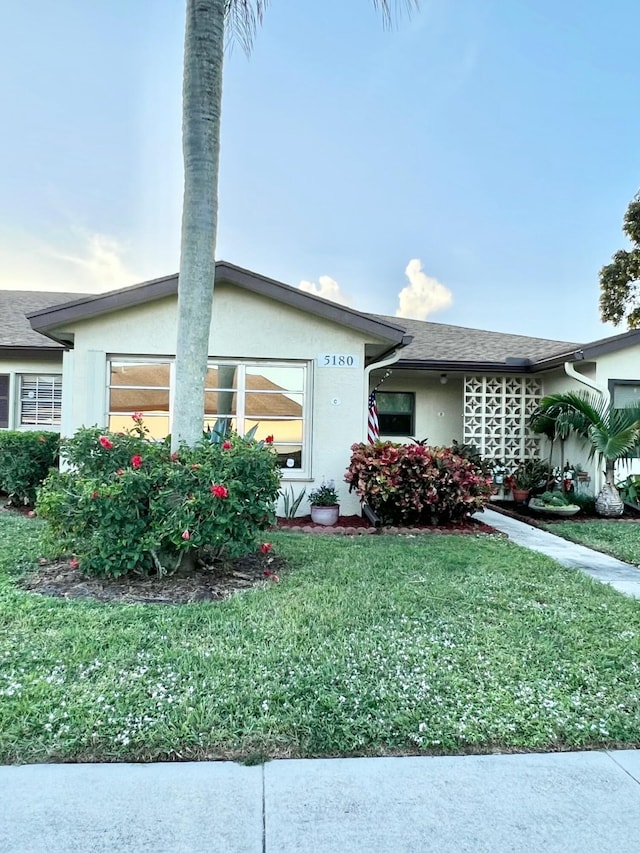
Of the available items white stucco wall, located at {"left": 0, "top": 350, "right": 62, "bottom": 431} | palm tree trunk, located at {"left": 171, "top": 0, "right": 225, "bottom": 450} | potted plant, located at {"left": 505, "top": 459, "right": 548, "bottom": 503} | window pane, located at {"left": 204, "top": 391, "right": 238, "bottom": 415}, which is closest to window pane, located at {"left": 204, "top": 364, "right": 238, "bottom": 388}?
window pane, located at {"left": 204, "top": 391, "right": 238, "bottom": 415}

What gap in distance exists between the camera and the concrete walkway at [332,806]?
6.59ft

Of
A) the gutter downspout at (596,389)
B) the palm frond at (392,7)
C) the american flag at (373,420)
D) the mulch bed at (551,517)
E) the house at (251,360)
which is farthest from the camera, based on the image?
the american flag at (373,420)

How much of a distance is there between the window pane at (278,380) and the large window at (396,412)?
4061mm

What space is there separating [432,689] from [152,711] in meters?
1.64

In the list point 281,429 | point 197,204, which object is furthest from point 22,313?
point 197,204

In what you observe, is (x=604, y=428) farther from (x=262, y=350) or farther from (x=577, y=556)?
(x=262, y=350)

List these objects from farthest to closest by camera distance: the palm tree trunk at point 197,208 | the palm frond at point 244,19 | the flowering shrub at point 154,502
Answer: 1. the palm frond at point 244,19
2. the palm tree trunk at point 197,208
3. the flowering shrub at point 154,502

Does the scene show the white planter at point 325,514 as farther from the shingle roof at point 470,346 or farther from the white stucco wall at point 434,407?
the white stucco wall at point 434,407

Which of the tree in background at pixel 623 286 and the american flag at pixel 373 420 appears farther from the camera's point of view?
the tree in background at pixel 623 286

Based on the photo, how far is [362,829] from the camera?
82.0 inches

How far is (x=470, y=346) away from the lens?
13078 millimetres

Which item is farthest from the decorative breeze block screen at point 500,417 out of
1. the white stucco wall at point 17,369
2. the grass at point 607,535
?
the white stucco wall at point 17,369

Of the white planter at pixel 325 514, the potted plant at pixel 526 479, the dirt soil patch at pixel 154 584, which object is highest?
the potted plant at pixel 526 479

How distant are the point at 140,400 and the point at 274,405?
2.31 m
